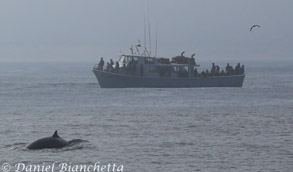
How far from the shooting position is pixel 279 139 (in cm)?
4250

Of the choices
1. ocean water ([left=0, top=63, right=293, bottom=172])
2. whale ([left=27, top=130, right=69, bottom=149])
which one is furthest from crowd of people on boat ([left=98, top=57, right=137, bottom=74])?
whale ([left=27, top=130, right=69, bottom=149])

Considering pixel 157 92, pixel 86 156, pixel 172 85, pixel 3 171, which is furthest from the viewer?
pixel 172 85

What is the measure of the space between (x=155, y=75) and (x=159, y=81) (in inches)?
38.9

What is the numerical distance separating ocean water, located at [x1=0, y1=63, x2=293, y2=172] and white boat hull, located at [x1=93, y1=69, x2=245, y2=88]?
8534mm

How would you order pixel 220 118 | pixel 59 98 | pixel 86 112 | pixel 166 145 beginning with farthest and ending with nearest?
pixel 59 98
pixel 86 112
pixel 220 118
pixel 166 145

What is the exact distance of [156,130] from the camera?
46.7 m

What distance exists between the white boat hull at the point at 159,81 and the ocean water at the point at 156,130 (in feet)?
28.0

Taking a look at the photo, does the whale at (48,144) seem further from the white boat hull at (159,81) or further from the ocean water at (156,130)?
the white boat hull at (159,81)

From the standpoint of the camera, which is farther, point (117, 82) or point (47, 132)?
point (117, 82)

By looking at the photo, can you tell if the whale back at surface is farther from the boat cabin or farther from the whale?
the boat cabin

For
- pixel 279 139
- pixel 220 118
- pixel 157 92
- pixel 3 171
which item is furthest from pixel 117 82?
pixel 3 171

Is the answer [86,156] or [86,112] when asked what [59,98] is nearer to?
[86,112]

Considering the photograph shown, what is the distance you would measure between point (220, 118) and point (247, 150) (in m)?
16.1

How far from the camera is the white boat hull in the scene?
8738 centimetres
